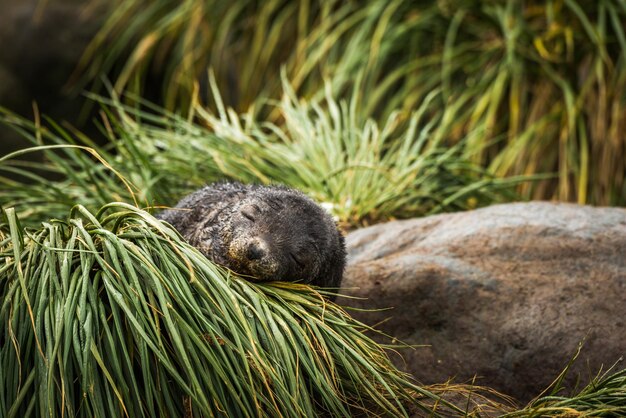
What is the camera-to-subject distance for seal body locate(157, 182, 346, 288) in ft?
9.47

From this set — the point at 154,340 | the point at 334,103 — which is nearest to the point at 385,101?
the point at 334,103

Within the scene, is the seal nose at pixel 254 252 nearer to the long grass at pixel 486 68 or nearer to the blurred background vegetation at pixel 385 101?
the blurred background vegetation at pixel 385 101

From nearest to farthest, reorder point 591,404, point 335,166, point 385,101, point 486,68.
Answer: point 591,404 < point 335,166 < point 486,68 < point 385,101

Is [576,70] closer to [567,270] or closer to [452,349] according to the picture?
[567,270]

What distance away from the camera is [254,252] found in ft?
9.36

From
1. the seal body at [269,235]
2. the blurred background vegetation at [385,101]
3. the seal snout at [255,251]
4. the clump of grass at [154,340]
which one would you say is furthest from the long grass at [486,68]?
the clump of grass at [154,340]

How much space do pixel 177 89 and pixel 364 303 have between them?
4133 mm

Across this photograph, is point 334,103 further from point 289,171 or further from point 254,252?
point 254,252

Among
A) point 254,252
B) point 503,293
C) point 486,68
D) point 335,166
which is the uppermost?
point 486,68

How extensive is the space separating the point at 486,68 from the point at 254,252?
4010 millimetres

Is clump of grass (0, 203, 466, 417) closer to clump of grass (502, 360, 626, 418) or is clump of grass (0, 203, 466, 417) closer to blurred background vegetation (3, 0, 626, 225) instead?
clump of grass (502, 360, 626, 418)

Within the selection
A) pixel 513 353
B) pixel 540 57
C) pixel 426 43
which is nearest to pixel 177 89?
pixel 426 43

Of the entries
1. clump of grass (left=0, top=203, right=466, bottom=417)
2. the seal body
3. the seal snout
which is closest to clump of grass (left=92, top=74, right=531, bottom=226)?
the seal body

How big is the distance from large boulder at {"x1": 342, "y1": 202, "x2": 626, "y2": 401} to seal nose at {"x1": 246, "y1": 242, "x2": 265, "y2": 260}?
450mm
